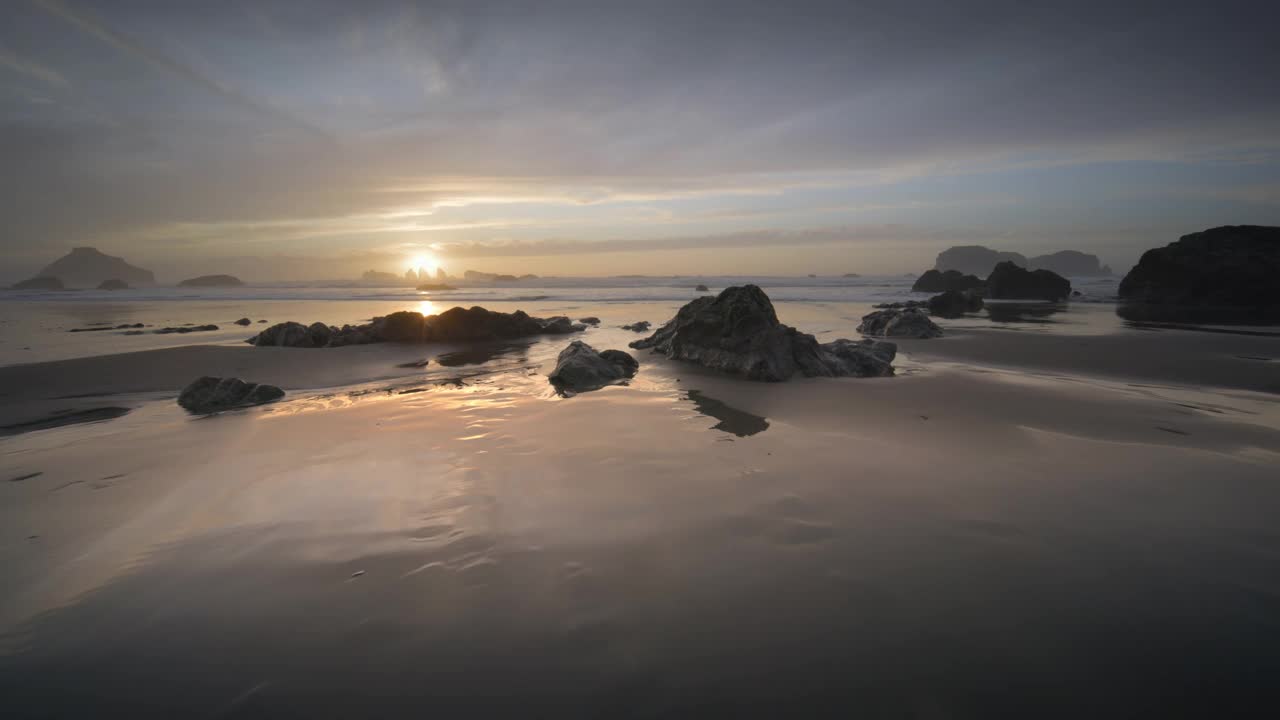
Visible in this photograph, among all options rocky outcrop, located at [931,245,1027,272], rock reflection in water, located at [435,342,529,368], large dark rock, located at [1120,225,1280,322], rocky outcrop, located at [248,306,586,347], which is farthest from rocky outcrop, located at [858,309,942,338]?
rocky outcrop, located at [931,245,1027,272]

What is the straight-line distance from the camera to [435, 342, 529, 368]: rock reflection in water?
10391mm

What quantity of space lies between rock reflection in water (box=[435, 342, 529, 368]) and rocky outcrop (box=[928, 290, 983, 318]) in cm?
1843

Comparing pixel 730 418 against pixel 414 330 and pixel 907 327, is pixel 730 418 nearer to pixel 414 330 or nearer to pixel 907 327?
pixel 907 327

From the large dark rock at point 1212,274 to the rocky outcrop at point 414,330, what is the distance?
24.7 metres

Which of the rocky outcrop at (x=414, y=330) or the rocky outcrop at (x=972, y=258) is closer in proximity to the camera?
the rocky outcrop at (x=414, y=330)

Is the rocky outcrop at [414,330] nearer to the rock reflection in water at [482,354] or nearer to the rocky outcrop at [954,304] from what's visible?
the rock reflection in water at [482,354]

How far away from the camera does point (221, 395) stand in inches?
261

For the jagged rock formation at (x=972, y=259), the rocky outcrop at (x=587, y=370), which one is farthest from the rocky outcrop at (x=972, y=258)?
the rocky outcrop at (x=587, y=370)

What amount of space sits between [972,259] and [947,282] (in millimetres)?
112213

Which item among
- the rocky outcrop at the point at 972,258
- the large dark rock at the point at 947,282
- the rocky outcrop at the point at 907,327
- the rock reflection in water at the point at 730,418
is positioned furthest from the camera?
the rocky outcrop at the point at 972,258

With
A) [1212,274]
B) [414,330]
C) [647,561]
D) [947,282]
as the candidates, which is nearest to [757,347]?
[647,561]

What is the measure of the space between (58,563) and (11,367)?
31.1 feet

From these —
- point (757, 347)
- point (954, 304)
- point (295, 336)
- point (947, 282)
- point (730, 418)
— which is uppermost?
point (947, 282)

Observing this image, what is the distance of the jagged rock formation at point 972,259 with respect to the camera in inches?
4998
